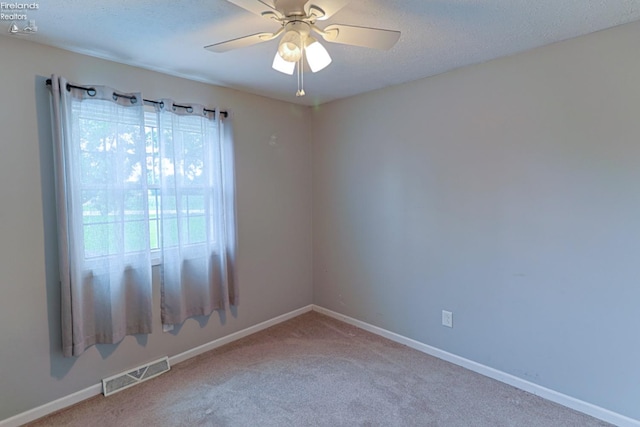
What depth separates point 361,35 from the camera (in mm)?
1459

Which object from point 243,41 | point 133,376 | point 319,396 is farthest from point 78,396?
point 243,41

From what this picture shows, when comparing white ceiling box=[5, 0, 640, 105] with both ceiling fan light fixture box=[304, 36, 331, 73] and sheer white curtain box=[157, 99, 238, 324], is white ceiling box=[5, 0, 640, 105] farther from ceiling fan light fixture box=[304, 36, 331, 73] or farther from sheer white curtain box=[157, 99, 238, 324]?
sheer white curtain box=[157, 99, 238, 324]

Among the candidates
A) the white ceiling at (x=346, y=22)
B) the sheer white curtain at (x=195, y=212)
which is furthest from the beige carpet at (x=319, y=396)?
the white ceiling at (x=346, y=22)

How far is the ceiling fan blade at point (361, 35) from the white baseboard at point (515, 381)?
7.75 feet

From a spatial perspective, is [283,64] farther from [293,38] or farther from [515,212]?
[515,212]

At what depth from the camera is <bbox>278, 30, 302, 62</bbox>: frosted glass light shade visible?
143 cm

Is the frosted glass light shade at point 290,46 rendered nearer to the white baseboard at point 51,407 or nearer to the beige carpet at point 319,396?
the beige carpet at point 319,396

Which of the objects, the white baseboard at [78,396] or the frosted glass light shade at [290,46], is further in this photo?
the white baseboard at [78,396]

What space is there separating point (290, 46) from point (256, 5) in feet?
0.67

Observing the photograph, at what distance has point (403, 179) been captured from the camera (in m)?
2.89

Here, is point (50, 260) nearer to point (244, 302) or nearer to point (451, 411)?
point (244, 302)

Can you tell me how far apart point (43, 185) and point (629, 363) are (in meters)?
3.67

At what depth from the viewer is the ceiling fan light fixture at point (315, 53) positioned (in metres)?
1.49

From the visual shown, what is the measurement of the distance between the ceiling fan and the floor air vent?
2.36 meters
